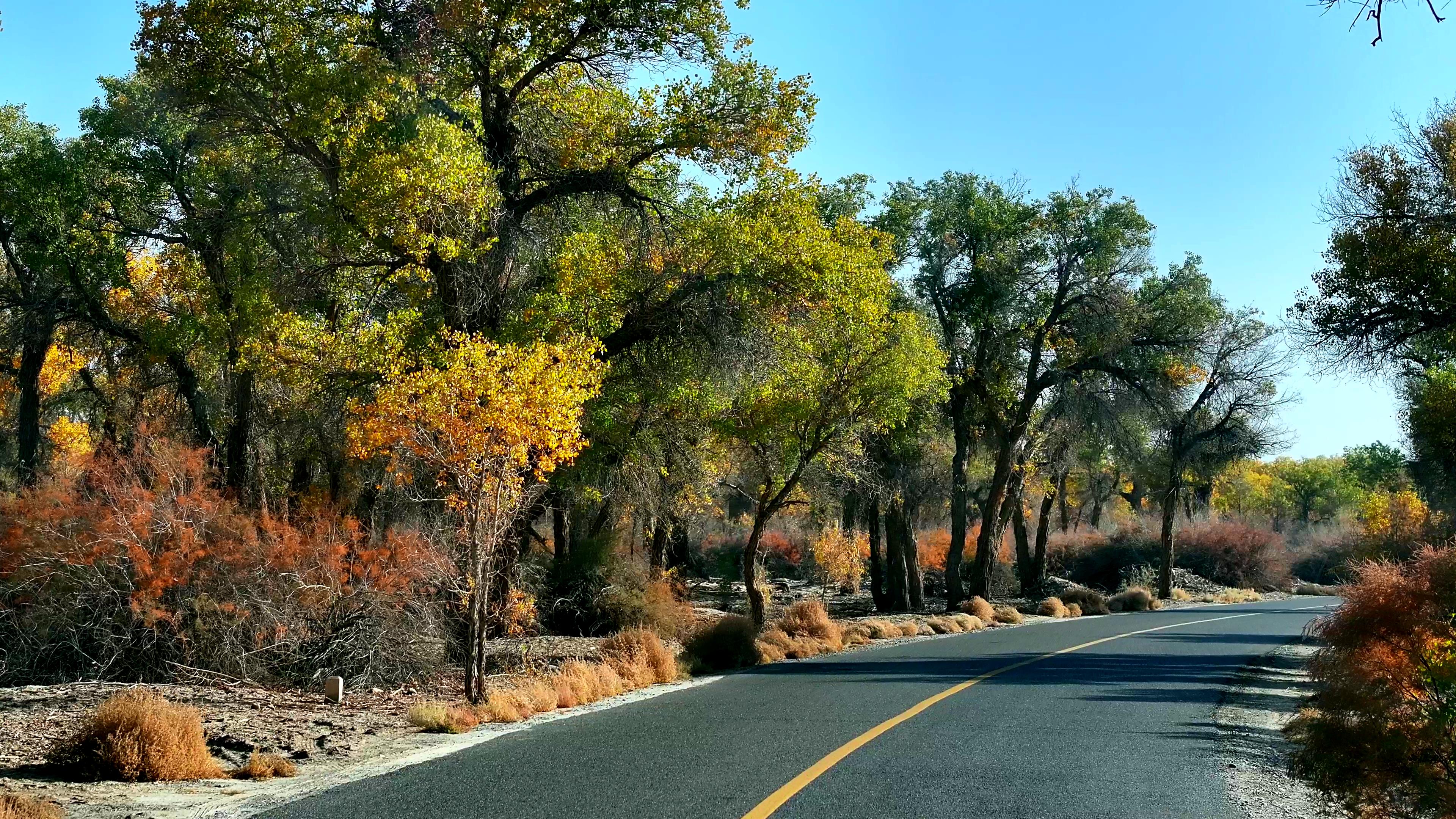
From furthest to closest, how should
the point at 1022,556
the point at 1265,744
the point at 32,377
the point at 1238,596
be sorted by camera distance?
the point at 1238,596, the point at 1022,556, the point at 32,377, the point at 1265,744

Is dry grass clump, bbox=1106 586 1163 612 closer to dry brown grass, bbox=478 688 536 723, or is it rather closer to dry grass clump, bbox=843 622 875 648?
dry grass clump, bbox=843 622 875 648

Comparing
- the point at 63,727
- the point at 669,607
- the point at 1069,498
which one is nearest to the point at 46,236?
the point at 669,607

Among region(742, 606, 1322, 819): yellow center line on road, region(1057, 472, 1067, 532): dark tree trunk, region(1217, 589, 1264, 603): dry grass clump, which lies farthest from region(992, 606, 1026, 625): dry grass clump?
region(1057, 472, 1067, 532): dark tree trunk

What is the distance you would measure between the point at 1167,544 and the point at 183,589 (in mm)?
39270

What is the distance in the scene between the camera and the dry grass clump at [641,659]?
A: 17.0 metres

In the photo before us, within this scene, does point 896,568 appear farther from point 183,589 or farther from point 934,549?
point 183,589

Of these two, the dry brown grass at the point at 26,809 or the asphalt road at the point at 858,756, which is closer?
the dry brown grass at the point at 26,809

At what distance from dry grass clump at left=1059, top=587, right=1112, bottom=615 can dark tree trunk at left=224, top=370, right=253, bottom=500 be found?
82.9 feet

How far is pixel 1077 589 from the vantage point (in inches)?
1569

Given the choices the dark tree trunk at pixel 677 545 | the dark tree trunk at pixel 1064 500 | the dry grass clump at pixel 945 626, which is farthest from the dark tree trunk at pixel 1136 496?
the dry grass clump at pixel 945 626

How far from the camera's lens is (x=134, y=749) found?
9586 mm

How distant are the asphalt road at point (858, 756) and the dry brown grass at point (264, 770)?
4.34 feet

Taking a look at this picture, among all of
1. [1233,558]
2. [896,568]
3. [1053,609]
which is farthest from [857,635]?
[1233,558]

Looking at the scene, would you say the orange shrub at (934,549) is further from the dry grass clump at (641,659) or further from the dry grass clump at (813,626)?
the dry grass clump at (641,659)
